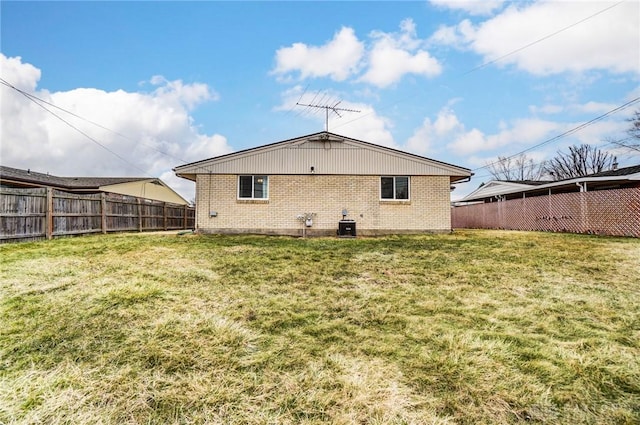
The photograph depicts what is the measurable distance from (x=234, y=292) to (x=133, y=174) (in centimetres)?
2989

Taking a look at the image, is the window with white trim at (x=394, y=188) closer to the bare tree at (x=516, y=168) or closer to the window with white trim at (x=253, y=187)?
the window with white trim at (x=253, y=187)

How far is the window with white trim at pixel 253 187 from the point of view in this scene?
1367 cm

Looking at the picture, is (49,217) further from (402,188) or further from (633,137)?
(633,137)

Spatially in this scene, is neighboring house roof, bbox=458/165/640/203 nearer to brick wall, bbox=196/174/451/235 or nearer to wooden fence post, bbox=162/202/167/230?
brick wall, bbox=196/174/451/235

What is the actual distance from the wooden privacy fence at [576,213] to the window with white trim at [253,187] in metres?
14.0

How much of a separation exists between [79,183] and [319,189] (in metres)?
20.2

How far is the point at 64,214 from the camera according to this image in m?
11.4

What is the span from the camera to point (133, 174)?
97.9 feet

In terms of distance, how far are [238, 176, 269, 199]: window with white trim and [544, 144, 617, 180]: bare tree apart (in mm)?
37307

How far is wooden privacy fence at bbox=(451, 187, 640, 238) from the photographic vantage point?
12.3 meters

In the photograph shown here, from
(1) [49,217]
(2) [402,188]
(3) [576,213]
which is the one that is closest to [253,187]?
(2) [402,188]

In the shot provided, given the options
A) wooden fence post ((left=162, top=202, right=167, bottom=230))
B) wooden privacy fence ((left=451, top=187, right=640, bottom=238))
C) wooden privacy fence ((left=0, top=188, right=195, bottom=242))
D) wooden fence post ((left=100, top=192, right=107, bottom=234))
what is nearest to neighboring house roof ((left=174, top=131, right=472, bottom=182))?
wooden fence post ((left=100, top=192, right=107, bottom=234))

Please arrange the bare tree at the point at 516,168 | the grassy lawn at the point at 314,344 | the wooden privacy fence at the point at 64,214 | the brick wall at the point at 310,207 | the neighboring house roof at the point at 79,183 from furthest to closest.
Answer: the bare tree at the point at 516,168, the neighboring house roof at the point at 79,183, the brick wall at the point at 310,207, the wooden privacy fence at the point at 64,214, the grassy lawn at the point at 314,344

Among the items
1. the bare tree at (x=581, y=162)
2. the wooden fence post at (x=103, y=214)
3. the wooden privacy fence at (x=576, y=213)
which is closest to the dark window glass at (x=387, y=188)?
the wooden privacy fence at (x=576, y=213)
